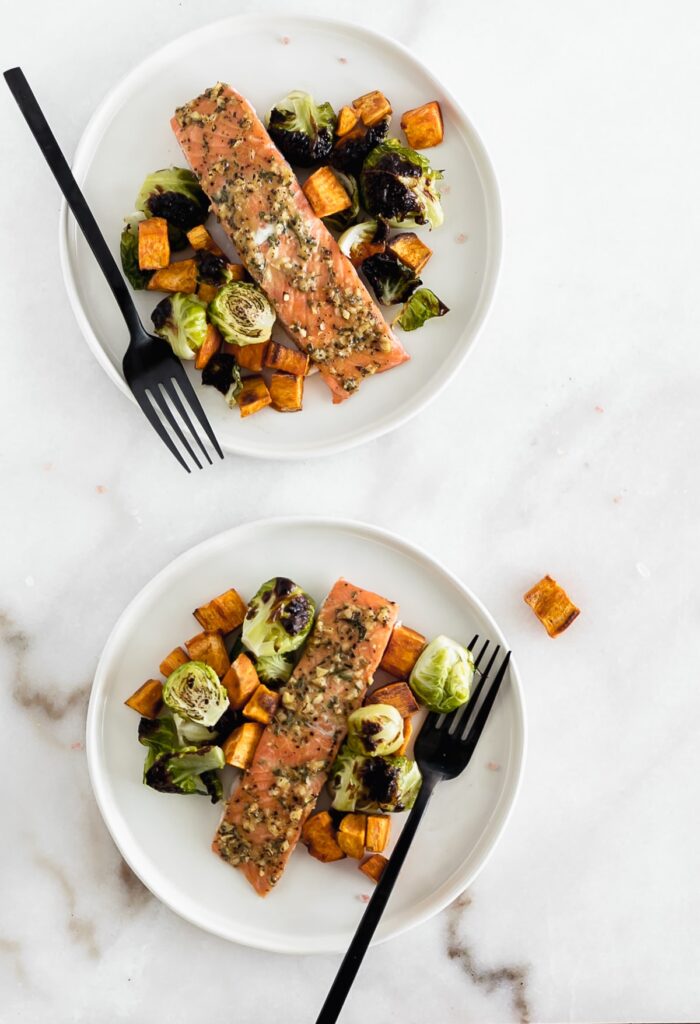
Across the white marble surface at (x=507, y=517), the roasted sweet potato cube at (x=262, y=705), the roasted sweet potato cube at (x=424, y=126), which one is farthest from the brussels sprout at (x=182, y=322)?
the roasted sweet potato cube at (x=262, y=705)

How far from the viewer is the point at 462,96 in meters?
3.24

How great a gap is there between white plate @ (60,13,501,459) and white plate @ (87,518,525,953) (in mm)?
372

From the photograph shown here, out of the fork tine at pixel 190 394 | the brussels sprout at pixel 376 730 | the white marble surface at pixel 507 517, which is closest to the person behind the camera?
the brussels sprout at pixel 376 730

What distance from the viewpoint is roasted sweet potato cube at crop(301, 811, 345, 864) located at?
2969 millimetres

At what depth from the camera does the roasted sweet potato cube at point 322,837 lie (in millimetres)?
2969

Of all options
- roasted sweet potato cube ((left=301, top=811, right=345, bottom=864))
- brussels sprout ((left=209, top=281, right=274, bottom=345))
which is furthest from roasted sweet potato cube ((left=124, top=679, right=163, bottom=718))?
brussels sprout ((left=209, top=281, right=274, bottom=345))

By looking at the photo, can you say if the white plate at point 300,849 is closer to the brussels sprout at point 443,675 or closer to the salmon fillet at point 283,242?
the brussels sprout at point 443,675

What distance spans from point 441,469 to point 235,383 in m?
0.81

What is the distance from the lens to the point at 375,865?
9.82ft

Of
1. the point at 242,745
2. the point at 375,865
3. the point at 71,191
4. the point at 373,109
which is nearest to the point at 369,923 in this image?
the point at 375,865

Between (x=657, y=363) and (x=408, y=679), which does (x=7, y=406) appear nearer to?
(x=408, y=679)

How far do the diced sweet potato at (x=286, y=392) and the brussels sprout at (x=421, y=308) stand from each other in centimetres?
42

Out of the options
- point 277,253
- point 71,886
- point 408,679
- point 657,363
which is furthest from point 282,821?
point 657,363

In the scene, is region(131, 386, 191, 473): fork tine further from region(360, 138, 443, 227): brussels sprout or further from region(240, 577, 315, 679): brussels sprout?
region(360, 138, 443, 227): brussels sprout
